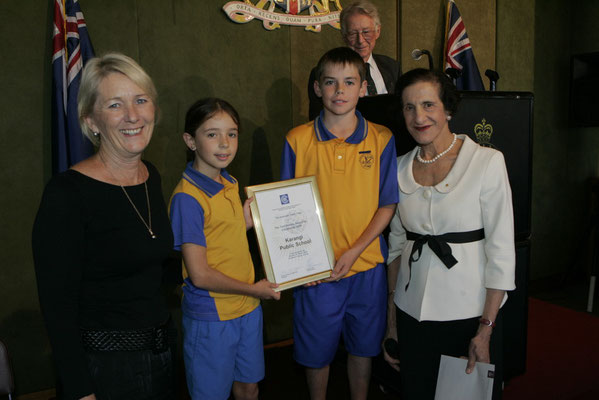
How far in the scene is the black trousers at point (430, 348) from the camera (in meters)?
1.69

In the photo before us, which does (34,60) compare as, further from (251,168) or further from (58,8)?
(251,168)

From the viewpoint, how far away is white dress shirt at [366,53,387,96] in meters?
2.81

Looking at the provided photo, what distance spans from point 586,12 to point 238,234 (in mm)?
5441

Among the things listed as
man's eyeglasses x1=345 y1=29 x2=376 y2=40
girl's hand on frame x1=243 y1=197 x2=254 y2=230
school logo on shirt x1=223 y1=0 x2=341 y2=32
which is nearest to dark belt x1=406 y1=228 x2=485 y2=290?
girl's hand on frame x1=243 y1=197 x2=254 y2=230

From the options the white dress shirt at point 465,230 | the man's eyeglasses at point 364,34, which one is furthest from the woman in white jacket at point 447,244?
the man's eyeglasses at point 364,34

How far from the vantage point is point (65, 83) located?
270 cm

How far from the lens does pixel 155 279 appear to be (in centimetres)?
141

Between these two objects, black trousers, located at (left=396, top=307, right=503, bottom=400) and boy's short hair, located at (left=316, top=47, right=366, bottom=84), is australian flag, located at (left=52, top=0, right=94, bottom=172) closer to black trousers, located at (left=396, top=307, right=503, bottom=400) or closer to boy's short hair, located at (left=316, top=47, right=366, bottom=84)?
boy's short hair, located at (left=316, top=47, right=366, bottom=84)

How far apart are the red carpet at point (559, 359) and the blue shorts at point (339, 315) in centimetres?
110

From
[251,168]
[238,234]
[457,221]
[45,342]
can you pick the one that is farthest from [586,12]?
[45,342]

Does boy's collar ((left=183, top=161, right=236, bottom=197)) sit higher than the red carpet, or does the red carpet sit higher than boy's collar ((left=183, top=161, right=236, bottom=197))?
boy's collar ((left=183, top=161, right=236, bottom=197))

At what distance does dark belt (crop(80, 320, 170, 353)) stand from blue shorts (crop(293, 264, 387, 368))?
30.7 inches

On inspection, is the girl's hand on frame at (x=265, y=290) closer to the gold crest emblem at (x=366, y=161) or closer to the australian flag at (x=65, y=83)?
the gold crest emblem at (x=366, y=161)

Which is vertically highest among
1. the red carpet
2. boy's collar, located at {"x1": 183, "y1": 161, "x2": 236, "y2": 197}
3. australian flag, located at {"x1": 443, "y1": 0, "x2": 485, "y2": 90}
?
australian flag, located at {"x1": 443, "y1": 0, "x2": 485, "y2": 90}
